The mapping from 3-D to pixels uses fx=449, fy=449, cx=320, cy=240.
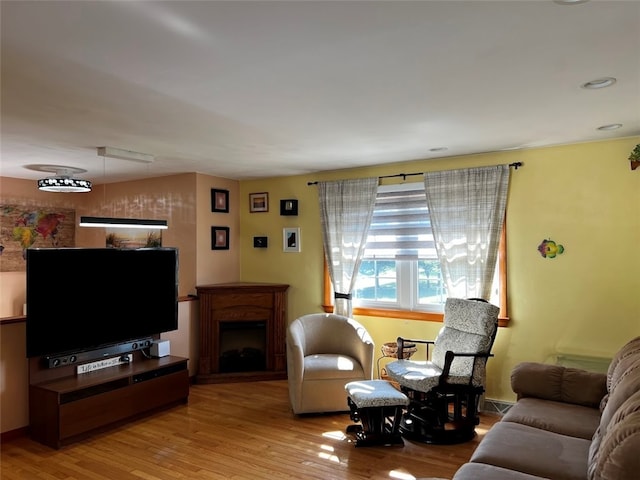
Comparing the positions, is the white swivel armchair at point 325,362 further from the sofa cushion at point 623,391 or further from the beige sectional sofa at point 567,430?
the sofa cushion at point 623,391

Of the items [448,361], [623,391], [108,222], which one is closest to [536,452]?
[623,391]

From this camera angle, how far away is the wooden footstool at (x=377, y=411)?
339 cm

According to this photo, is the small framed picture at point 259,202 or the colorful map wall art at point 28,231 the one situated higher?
the small framed picture at point 259,202

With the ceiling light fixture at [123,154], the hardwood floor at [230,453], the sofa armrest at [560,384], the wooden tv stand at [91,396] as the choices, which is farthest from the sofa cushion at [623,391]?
the ceiling light fixture at [123,154]

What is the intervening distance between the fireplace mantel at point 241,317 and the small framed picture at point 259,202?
1.00 m

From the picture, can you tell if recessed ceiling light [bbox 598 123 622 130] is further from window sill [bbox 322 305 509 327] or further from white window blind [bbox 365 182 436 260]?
window sill [bbox 322 305 509 327]

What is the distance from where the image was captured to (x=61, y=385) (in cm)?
363

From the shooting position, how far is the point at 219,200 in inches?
223

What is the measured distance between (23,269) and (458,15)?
622 cm

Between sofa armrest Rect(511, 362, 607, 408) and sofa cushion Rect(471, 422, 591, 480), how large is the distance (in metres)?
0.60

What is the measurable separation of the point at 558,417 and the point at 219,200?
4302 millimetres

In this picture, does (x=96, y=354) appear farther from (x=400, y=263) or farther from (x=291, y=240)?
(x=400, y=263)

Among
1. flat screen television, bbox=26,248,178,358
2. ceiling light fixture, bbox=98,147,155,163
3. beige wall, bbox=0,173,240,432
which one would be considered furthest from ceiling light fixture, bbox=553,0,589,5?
beige wall, bbox=0,173,240,432

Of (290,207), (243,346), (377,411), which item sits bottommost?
(377,411)
